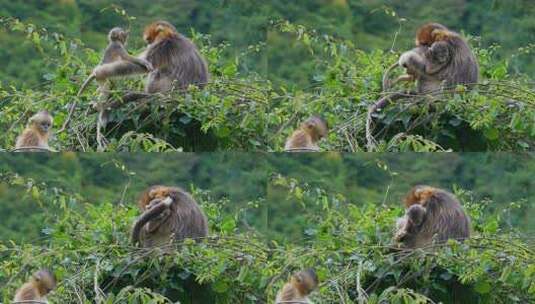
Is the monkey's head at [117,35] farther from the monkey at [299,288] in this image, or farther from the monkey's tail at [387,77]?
the monkey at [299,288]

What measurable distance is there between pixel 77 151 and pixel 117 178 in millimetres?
316

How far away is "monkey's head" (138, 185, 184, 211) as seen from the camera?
26.5 ft

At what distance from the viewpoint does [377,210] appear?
27.1ft

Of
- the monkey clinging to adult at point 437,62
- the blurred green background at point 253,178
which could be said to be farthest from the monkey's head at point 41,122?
the monkey clinging to adult at point 437,62

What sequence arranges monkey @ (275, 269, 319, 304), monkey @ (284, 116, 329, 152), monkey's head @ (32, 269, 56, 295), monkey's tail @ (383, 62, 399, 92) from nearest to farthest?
monkey @ (275, 269, 319, 304) < monkey's head @ (32, 269, 56, 295) < monkey @ (284, 116, 329, 152) < monkey's tail @ (383, 62, 399, 92)

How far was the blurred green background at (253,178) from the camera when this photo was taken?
325 inches

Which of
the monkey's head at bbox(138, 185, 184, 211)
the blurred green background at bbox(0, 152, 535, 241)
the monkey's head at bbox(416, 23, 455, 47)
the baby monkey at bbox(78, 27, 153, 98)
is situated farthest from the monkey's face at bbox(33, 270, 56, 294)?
the monkey's head at bbox(416, 23, 455, 47)

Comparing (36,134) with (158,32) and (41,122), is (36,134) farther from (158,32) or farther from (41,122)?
(158,32)

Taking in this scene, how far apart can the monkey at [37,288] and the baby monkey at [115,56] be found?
3.50 feet

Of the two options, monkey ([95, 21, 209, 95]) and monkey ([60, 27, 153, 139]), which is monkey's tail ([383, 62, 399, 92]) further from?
monkey ([60, 27, 153, 139])

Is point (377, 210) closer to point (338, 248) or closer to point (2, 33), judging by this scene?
point (338, 248)

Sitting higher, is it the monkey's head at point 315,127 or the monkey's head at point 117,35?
the monkey's head at point 117,35

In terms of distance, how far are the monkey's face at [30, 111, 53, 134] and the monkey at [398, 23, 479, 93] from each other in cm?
203

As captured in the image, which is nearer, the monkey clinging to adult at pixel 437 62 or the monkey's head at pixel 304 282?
the monkey's head at pixel 304 282
